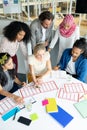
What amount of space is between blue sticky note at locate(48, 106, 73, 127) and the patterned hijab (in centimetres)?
122

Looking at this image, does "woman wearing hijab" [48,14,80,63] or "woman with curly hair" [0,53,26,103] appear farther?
"woman wearing hijab" [48,14,80,63]

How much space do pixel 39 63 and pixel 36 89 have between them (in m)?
0.49

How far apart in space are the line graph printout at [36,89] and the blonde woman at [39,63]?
9.5 inches


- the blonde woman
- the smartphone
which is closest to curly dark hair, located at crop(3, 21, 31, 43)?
the blonde woman

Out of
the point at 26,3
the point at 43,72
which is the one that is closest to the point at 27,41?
the point at 43,72

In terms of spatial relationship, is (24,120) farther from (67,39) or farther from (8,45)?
(67,39)

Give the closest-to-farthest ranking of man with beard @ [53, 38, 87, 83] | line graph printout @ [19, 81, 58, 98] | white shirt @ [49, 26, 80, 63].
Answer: line graph printout @ [19, 81, 58, 98] < man with beard @ [53, 38, 87, 83] < white shirt @ [49, 26, 80, 63]

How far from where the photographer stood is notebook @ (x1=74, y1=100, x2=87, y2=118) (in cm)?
147

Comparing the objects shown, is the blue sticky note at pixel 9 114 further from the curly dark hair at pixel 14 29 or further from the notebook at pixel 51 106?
the curly dark hair at pixel 14 29

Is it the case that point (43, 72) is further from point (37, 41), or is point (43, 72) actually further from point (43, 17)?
point (43, 17)

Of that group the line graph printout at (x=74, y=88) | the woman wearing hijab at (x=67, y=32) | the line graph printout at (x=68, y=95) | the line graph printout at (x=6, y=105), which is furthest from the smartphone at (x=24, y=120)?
the woman wearing hijab at (x=67, y=32)

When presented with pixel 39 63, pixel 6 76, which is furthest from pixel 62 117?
pixel 39 63

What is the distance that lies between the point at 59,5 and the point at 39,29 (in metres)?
0.87

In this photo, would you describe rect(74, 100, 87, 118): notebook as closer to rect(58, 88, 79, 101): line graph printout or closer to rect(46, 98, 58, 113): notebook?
rect(58, 88, 79, 101): line graph printout
